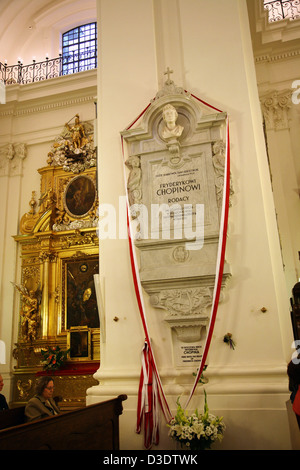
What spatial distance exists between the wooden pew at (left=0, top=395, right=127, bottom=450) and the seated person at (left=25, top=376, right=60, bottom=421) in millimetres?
932

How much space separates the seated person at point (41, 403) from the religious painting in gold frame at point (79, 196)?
616cm

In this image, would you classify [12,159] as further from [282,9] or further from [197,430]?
[197,430]

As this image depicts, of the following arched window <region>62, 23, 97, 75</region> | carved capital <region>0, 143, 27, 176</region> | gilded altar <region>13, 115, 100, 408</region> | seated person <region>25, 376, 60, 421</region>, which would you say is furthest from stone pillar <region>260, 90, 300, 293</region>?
carved capital <region>0, 143, 27, 176</region>

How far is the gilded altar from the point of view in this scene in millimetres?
9406

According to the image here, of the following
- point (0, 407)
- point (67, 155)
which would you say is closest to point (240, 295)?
point (0, 407)

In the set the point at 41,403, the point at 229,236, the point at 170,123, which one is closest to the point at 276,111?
A: the point at 170,123

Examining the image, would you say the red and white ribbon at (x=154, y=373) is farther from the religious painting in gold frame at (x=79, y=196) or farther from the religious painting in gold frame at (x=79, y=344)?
the religious painting in gold frame at (x=79, y=196)

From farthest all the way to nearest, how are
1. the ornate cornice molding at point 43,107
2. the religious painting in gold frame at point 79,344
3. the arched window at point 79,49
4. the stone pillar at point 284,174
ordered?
the arched window at point 79,49, the ornate cornice molding at point 43,107, the religious painting in gold frame at point 79,344, the stone pillar at point 284,174

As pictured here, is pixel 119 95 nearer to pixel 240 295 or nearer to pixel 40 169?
pixel 240 295

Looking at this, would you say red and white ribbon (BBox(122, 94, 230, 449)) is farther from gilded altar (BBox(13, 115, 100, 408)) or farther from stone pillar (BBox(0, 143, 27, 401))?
stone pillar (BBox(0, 143, 27, 401))

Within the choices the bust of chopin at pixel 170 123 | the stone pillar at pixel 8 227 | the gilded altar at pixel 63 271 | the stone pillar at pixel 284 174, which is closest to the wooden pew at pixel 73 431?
the bust of chopin at pixel 170 123

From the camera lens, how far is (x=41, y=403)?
4.50 meters

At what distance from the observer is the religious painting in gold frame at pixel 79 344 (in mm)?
9352
